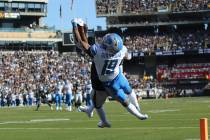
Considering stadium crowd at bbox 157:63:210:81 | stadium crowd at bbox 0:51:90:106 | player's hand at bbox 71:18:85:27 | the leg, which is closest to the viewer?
player's hand at bbox 71:18:85:27

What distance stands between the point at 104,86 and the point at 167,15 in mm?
61261

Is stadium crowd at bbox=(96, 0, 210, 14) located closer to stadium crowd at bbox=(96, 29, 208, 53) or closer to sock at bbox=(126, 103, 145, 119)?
stadium crowd at bbox=(96, 29, 208, 53)

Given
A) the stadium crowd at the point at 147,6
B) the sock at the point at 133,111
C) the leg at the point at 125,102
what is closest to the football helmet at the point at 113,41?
the leg at the point at 125,102

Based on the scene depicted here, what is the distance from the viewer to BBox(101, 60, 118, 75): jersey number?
9.98m

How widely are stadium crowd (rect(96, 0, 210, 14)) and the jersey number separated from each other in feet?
192

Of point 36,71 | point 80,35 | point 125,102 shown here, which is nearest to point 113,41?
point 80,35

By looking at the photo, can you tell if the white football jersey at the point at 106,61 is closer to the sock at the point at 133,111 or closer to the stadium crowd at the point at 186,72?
→ the sock at the point at 133,111

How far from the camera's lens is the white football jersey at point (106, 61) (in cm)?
1000

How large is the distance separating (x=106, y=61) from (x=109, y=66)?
Result: 92mm

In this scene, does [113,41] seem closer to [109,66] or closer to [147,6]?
[109,66]

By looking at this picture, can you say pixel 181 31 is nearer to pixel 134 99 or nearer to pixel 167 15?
pixel 167 15

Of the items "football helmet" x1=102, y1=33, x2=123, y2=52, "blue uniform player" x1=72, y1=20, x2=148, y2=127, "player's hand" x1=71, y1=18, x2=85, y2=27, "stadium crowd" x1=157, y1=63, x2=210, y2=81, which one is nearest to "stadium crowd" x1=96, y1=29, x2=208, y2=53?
"stadium crowd" x1=157, y1=63, x2=210, y2=81

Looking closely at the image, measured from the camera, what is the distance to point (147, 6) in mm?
71500

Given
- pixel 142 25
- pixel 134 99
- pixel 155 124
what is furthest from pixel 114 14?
pixel 134 99
